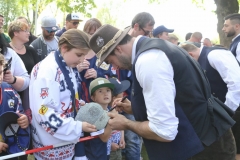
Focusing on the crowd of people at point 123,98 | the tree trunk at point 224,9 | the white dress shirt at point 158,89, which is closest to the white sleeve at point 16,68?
the crowd of people at point 123,98

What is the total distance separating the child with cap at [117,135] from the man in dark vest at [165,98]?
1191 mm

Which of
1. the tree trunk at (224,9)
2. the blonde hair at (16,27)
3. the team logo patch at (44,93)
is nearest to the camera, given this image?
the team logo patch at (44,93)

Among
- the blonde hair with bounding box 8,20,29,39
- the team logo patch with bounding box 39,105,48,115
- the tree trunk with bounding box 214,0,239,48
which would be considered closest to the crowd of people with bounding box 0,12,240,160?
the team logo patch with bounding box 39,105,48,115

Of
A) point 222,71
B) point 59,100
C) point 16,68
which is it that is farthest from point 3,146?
point 222,71

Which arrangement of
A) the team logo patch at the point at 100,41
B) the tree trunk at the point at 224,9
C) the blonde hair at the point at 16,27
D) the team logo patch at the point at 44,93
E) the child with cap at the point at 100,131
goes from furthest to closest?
the tree trunk at the point at 224,9 → the blonde hair at the point at 16,27 → the child with cap at the point at 100,131 → the team logo patch at the point at 44,93 → the team logo patch at the point at 100,41

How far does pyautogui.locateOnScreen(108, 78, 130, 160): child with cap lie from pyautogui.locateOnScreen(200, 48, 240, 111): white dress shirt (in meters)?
1.11

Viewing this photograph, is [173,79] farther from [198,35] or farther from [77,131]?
[198,35]

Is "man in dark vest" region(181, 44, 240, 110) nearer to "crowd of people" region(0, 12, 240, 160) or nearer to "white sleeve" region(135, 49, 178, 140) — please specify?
"crowd of people" region(0, 12, 240, 160)

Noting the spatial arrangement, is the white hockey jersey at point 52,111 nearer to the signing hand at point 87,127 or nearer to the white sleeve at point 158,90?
the signing hand at point 87,127

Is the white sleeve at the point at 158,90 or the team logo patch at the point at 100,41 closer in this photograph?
the white sleeve at the point at 158,90

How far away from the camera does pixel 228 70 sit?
144 inches

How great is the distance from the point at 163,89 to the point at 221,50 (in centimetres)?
215

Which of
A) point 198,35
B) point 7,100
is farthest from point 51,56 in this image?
point 198,35

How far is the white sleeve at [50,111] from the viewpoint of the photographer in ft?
8.26
